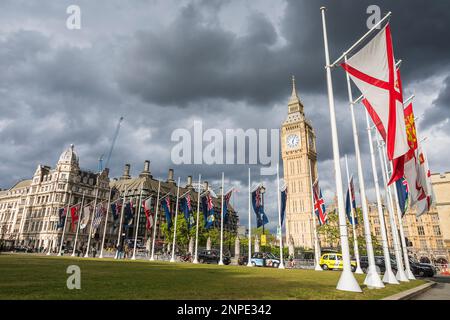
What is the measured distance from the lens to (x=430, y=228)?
92.4 metres

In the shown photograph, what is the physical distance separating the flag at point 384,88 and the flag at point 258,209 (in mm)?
19744

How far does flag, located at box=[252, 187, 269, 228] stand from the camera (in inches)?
1179

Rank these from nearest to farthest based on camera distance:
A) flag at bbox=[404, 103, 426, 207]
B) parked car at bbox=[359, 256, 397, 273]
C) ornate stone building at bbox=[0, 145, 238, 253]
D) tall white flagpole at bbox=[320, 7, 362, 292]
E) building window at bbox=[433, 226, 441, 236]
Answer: tall white flagpole at bbox=[320, 7, 362, 292] < flag at bbox=[404, 103, 426, 207] < parked car at bbox=[359, 256, 397, 273] < ornate stone building at bbox=[0, 145, 238, 253] < building window at bbox=[433, 226, 441, 236]

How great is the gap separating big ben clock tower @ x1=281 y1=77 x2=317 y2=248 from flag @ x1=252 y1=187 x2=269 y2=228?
77.4m

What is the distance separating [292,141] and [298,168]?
1119 cm

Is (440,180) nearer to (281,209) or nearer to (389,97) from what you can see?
(281,209)

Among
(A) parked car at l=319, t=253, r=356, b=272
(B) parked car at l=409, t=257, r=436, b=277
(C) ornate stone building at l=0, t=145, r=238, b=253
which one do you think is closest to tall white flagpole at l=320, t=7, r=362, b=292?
(B) parked car at l=409, t=257, r=436, b=277

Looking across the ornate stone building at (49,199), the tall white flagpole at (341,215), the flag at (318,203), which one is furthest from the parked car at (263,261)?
the ornate stone building at (49,199)

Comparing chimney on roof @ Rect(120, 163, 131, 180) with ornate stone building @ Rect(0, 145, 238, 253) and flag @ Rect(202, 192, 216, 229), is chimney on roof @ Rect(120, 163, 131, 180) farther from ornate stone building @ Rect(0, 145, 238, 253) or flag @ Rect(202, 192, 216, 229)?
flag @ Rect(202, 192, 216, 229)

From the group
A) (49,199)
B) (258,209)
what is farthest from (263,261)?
(49,199)

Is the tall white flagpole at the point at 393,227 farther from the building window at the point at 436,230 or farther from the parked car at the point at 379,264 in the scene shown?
the building window at the point at 436,230

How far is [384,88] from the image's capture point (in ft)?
35.4
